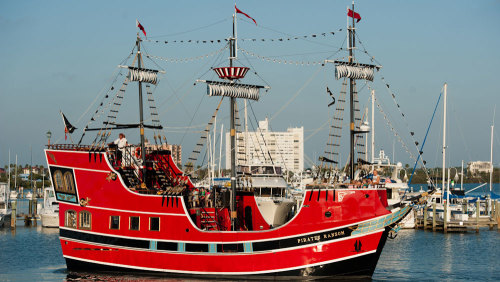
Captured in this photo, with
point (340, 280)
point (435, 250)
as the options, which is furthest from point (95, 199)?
point (435, 250)

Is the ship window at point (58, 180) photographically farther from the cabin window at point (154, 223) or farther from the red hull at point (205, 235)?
the cabin window at point (154, 223)

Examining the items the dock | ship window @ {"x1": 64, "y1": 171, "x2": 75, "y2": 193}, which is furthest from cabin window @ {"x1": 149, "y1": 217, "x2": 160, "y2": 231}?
the dock

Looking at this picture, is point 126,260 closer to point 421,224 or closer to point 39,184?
point 421,224

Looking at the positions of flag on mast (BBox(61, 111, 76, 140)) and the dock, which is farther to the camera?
the dock

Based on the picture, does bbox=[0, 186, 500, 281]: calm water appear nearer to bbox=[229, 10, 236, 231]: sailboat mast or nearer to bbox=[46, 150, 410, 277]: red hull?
bbox=[46, 150, 410, 277]: red hull

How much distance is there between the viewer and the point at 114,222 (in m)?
29.5

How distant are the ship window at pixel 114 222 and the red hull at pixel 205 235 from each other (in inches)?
5.3

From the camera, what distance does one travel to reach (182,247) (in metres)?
28.1

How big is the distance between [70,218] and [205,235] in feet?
22.9

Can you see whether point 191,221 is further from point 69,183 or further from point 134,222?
point 69,183

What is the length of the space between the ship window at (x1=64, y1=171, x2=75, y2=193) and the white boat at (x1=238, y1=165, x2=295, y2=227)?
8.18 metres

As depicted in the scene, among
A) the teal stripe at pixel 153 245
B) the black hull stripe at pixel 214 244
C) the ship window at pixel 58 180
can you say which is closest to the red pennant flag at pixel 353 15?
the black hull stripe at pixel 214 244

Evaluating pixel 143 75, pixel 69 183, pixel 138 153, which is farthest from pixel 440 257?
pixel 69 183

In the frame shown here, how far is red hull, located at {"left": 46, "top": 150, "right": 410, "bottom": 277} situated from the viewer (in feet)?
86.9
